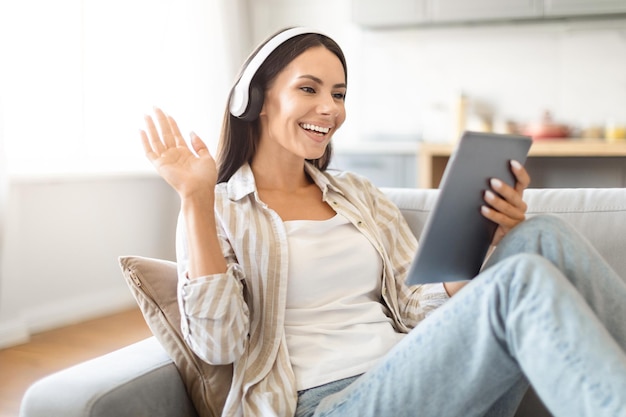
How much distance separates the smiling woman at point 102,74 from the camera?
131 inches

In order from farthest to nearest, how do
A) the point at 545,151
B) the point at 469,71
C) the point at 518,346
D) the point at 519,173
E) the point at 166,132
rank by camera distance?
the point at 469,71 → the point at 545,151 → the point at 166,132 → the point at 519,173 → the point at 518,346

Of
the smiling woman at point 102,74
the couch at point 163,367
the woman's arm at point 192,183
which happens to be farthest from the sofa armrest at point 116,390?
the smiling woman at point 102,74

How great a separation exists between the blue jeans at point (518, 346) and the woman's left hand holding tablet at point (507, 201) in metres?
0.05

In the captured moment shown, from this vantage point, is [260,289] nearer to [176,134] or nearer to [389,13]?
[176,134]

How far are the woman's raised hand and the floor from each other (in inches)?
48.0

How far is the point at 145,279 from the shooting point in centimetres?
137

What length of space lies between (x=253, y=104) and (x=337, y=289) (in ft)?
1.41

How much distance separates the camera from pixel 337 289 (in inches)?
55.8

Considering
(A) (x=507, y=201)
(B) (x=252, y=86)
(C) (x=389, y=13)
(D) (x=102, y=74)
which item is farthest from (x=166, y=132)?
(C) (x=389, y=13)

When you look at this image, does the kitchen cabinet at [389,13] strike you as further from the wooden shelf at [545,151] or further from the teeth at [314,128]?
the teeth at [314,128]

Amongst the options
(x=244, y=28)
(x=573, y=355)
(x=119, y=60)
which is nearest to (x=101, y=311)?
(x=119, y=60)

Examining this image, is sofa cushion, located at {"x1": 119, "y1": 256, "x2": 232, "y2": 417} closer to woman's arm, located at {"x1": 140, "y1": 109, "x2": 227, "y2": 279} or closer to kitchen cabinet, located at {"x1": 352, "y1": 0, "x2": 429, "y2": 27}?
woman's arm, located at {"x1": 140, "y1": 109, "x2": 227, "y2": 279}

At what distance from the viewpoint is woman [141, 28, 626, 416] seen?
38.9 inches

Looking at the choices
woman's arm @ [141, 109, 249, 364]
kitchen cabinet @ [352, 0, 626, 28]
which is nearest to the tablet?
woman's arm @ [141, 109, 249, 364]
